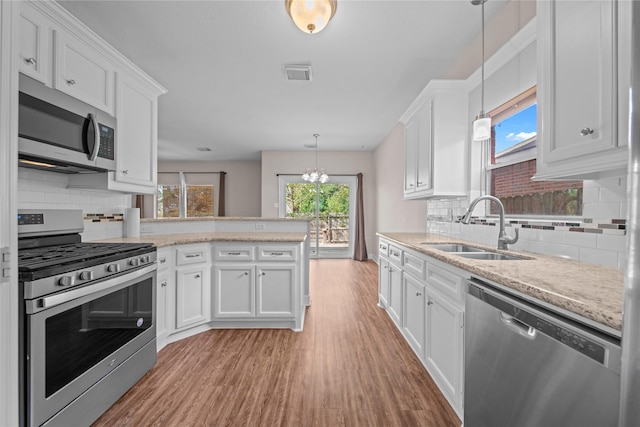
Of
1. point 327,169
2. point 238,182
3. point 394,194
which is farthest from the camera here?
point 238,182

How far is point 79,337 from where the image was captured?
1500 millimetres

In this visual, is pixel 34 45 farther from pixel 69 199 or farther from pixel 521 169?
pixel 521 169

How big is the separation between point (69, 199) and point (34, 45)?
107 cm

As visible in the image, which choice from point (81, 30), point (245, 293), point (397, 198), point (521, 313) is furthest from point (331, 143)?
point (521, 313)

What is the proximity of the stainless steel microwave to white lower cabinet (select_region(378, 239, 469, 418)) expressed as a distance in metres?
2.40

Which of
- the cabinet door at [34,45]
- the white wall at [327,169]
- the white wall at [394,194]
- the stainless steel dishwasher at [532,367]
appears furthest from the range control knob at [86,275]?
the white wall at [327,169]

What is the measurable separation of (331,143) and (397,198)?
2.07 meters

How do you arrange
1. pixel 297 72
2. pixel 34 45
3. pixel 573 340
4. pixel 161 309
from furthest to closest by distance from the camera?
pixel 297 72, pixel 161 309, pixel 34 45, pixel 573 340

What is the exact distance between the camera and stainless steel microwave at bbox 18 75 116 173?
1618mm

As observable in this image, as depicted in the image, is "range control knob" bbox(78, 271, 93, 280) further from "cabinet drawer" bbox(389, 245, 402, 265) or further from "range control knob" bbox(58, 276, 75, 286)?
"cabinet drawer" bbox(389, 245, 402, 265)

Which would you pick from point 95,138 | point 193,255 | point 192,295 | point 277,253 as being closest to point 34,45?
point 95,138

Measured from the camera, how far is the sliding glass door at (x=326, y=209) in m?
7.29

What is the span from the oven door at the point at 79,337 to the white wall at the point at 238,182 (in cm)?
656

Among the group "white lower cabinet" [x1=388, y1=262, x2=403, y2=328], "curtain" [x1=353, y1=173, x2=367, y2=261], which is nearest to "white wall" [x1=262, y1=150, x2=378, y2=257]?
"curtain" [x1=353, y1=173, x2=367, y2=261]
